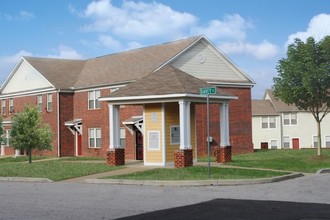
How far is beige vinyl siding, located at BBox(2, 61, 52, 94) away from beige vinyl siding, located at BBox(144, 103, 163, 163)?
17.2 m

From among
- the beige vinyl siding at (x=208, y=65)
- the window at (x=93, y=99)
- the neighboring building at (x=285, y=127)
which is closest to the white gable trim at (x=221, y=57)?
the beige vinyl siding at (x=208, y=65)

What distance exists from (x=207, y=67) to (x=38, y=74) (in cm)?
1454

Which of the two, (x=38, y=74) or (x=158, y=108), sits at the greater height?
(x=38, y=74)

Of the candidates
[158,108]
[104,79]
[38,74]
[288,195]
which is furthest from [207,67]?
[288,195]

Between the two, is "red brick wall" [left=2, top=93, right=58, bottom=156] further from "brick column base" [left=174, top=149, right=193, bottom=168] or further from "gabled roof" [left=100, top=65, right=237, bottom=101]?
"brick column base" [left=174, top=149, right=193, bottom=168]

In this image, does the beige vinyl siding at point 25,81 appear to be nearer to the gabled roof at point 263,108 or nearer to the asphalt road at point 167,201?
the asphalt road at point 167,201

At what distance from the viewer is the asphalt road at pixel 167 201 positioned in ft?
36.0

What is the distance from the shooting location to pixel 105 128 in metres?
35.9

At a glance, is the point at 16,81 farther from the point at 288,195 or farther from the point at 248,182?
the point at 288,195

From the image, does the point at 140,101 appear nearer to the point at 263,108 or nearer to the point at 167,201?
the point at 167,201

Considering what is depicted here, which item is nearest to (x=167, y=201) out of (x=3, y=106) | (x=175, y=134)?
(x=175, y=134)

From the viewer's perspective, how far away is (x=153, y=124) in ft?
81.3

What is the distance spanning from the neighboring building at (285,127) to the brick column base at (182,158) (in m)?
36.9

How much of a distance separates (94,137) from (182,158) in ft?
54.6
